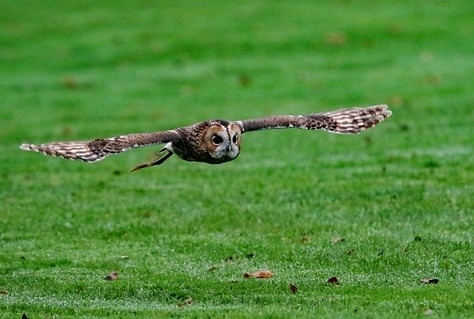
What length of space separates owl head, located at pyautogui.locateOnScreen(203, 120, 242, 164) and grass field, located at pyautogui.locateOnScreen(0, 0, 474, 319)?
3.59ft

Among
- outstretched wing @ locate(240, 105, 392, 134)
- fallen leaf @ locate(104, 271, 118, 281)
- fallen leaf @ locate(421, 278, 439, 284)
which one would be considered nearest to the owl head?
outstretched wing @ locate(240, 105, 392, 134)

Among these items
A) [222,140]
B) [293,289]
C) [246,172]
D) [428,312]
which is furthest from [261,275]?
[246,172]

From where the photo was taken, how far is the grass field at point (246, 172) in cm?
1067

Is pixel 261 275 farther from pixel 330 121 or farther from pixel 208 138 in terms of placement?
pixel 330 121

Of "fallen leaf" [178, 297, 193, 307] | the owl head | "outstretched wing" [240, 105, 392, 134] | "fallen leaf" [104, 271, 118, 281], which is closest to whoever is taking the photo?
"fallen leaf" [178, 297, 193, 307]

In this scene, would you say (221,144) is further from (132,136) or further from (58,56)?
(58,56)

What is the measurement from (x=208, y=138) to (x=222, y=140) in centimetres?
15

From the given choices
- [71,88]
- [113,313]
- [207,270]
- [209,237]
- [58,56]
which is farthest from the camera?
[58,56]

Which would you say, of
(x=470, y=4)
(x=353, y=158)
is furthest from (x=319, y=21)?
(x=353, y=158)

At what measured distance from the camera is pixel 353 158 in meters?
17.2

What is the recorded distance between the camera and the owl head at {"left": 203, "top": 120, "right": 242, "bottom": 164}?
11.5 m

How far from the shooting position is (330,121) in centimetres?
1252

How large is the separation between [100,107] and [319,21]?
30.9 feet

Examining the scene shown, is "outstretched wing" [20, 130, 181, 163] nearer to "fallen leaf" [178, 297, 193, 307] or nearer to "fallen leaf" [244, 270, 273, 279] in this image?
"fallen leaf" [178, 297, 193, 307]
